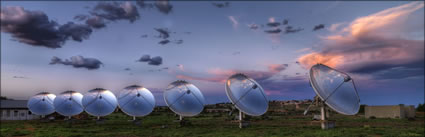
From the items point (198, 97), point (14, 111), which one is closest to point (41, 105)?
point (14, 111)

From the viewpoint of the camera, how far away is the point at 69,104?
69.5 metres

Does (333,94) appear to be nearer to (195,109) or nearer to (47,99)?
(195,109)

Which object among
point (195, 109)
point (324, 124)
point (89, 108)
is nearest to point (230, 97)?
point (195, 109)

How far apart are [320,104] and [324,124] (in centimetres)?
271

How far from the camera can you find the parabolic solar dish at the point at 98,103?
2275 inches

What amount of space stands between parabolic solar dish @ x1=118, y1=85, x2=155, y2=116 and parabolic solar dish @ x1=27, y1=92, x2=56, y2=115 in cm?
3581

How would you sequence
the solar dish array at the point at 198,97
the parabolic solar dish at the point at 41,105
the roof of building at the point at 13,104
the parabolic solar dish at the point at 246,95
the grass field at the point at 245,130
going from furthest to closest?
the roof of building at the point at 13,104, the parabolic solar dish at the point at 41,105, the parabolic solar dish at the point at 246,95, the solar dish array at the point at 198,97, the grass field at the point at 245,130

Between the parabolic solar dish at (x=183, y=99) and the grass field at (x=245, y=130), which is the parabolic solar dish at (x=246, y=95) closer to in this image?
the grass field at (x=245, y=130)

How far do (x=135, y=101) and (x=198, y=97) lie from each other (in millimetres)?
11860

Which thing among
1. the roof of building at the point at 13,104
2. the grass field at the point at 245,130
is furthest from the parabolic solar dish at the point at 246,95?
the roof of building at the point at 13,104

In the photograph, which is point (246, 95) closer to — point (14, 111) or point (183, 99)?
point (183, 99)

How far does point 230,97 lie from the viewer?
4081 cm

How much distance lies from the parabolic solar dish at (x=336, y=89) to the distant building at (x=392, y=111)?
32.4 metres

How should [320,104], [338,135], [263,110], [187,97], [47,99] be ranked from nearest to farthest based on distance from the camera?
[338,135]
[320,104]
[263,110]
[187,97]
[47,99]
